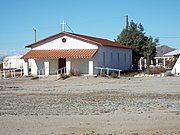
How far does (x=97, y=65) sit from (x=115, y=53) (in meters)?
7.90

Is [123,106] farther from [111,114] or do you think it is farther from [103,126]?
[103,126]

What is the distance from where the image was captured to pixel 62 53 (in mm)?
48375

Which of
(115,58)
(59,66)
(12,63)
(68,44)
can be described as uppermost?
(68,44)

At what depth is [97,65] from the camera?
Result: 47.8 m

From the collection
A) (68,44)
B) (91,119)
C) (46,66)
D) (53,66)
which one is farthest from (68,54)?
(91,119)

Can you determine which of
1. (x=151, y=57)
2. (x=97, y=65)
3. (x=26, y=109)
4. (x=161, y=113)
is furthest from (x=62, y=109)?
(x=151, y=57)

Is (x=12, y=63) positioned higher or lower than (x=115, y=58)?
lower

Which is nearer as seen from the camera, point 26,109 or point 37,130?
point 37,130

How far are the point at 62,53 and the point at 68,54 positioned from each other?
3.33 feet

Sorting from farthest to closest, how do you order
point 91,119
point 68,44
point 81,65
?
point 68,44 → point 81,65 → point 91,119

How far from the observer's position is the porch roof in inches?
1836

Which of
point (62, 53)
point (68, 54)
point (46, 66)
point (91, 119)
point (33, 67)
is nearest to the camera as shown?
point (91, 119)

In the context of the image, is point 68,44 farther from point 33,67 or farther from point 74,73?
point 33,67

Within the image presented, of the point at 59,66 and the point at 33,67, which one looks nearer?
the point at 59,66
